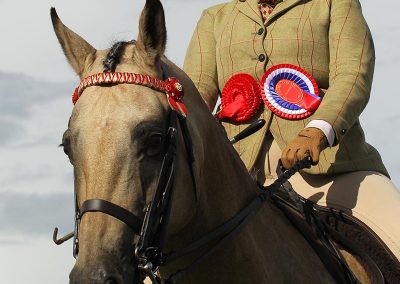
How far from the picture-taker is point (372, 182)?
25.2 ft

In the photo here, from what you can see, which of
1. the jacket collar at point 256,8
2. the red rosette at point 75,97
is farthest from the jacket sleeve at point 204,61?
the red rosette at point 75,97

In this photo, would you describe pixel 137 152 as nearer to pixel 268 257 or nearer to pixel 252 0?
pixel 268 257

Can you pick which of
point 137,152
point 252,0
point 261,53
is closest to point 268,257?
point 137,152

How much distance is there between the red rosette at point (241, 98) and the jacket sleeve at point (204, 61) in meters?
0.23

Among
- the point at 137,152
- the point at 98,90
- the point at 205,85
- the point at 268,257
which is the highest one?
the point at 205,85

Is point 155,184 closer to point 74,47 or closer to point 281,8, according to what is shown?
point 74,47

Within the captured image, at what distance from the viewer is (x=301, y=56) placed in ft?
25.1

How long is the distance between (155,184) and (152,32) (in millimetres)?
937

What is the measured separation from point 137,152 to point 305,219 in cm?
218

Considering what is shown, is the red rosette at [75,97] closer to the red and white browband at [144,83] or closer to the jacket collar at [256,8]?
the red and white browband at [144,83]

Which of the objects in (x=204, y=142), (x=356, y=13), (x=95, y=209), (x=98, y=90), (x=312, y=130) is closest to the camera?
(x=95, y=209)

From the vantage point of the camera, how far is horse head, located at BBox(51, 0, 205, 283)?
490 cm

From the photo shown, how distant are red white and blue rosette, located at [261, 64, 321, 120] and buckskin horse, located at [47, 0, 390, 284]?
4.39 feet

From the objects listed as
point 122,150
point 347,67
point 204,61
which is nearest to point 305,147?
point 347,67
